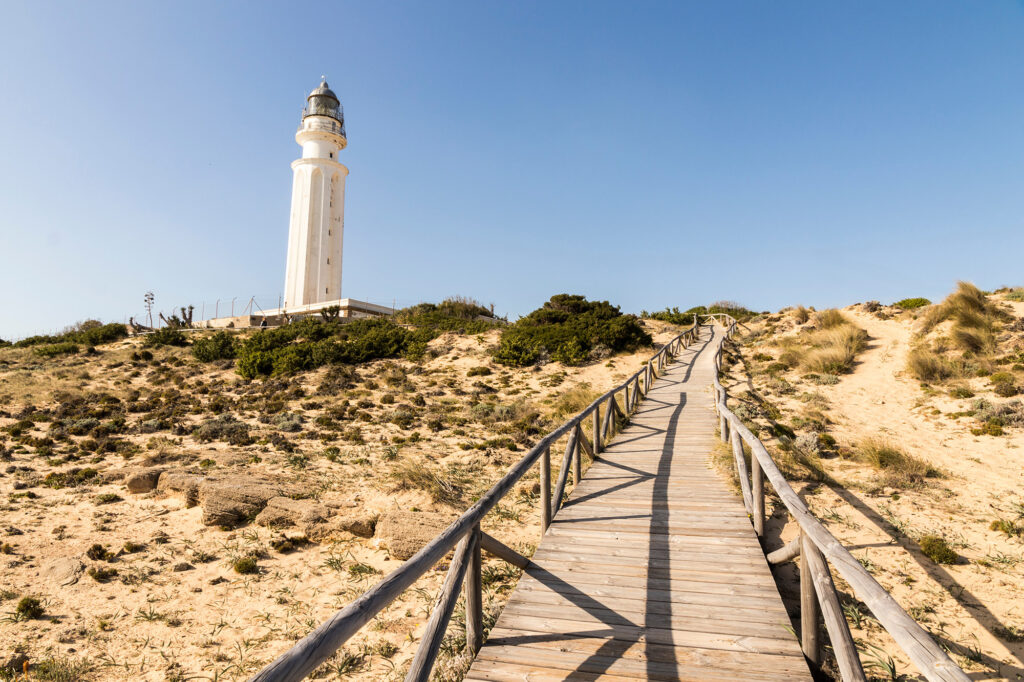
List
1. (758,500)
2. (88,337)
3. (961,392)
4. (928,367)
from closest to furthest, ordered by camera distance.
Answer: (758,500)
(961,392)
(928,367)
(88,337)

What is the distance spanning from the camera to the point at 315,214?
4372 centimetres

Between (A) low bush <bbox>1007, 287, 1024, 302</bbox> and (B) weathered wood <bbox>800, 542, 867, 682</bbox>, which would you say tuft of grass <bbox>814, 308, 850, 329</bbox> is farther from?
(B) weathered wood <bbox>800, 542, 867, 682</bbox>

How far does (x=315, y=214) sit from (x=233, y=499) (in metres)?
39.0

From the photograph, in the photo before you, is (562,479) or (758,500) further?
(562,479)

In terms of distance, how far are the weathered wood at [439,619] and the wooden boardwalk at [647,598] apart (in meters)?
0.66

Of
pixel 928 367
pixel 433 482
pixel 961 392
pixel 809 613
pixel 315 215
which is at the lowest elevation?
pixel 433 482

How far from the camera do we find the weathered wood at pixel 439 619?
9.29 feet

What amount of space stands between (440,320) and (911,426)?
84.1 ft

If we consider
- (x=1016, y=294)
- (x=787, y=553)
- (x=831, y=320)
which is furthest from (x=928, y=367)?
(x=787, y=553)

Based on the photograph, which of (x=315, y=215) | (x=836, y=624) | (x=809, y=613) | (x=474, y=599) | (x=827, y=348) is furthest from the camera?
(x=315, y=215)

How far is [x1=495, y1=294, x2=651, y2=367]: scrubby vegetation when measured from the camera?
80.4 feet

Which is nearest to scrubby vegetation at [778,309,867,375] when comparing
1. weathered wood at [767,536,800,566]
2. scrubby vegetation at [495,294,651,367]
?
scrubby vegetation at [495,294,651,367]

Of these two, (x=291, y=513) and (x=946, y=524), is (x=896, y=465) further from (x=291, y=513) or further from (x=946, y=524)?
(x=291, y=513)

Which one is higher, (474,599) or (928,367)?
(928,367)
